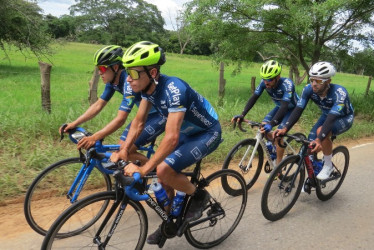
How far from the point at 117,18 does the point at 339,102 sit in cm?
7493

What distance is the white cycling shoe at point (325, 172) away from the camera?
428cm

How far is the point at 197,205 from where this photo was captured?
3.12m

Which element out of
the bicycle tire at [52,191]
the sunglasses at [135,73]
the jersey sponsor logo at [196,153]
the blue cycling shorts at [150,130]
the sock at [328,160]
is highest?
the sunglasses at [135,73]

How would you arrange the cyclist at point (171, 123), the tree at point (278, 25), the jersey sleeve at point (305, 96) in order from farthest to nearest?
the tree at point (278, 25), the jersey sleeve at point (305, 96), the cyclist at point (171, 123)

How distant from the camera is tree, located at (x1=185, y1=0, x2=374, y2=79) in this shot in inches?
386

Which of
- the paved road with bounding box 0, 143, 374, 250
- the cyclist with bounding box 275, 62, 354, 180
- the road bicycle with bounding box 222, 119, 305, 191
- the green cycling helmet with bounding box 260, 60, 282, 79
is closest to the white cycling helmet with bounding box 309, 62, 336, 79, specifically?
the cyclist with bounding box 275, 62, 354, 180

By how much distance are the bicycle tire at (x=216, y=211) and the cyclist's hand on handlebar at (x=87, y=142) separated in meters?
1.20

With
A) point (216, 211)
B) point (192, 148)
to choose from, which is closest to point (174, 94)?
point (192, 148)

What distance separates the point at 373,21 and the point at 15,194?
497 inches

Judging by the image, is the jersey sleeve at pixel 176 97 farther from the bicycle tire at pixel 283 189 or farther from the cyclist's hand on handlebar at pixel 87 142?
the bicycle tire at pixel 283 189

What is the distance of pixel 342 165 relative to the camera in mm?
4746

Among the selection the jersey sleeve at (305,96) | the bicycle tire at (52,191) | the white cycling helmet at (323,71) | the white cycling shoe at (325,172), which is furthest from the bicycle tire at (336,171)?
the bicycle tire at (52,191)

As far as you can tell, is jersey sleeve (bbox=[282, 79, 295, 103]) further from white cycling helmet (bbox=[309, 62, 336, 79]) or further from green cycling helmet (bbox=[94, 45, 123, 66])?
green cycling helmet (bbox=[94, 45, 123, 66])

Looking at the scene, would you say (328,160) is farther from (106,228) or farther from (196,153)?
(106,228)
